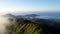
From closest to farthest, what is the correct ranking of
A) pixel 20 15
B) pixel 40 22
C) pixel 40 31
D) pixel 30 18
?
pixel 40 31 → pixel 40 22 → pixel 30 18 → pixel 20 15

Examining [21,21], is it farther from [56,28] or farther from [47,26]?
[56,28]

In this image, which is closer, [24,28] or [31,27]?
[31,27]

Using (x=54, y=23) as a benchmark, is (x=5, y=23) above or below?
below

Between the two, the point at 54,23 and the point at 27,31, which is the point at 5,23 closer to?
the point at 27,31

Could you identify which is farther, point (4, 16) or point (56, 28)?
point (4, 16)

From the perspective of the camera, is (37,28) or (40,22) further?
(40,22)

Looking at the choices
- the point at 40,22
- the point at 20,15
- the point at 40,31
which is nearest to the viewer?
the point at 40,31

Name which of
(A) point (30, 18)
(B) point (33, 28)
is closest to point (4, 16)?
(A) point (30, 18)
